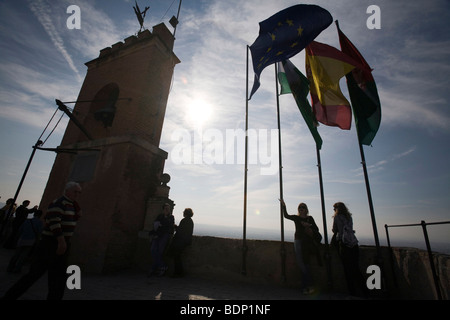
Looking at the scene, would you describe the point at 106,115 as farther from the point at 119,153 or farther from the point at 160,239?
the point at 160,239

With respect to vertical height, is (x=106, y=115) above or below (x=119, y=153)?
above

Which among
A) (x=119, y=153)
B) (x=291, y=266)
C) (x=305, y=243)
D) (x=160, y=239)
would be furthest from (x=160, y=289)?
(x=119, y=153)

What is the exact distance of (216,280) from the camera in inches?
195

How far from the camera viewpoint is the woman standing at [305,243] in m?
4.16

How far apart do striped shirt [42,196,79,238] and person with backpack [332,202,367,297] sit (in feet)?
15.8

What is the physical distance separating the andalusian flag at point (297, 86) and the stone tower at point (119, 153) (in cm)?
451

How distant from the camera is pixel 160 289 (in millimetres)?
3994

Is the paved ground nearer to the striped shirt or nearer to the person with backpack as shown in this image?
the person with backpack

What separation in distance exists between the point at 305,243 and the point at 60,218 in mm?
4454
